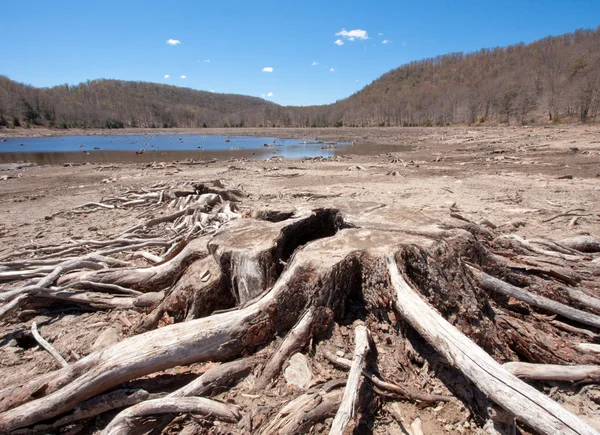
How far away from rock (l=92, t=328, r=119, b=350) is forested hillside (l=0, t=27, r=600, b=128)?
62.3 metres

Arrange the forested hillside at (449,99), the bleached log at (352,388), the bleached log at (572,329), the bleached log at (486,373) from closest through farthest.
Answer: the bleached log at (486,373)
the bleached log at (352,388)
the bleached log at (572,329)
the forested hillside at (449,99)

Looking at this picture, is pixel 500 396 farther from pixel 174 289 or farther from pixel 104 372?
pixel 174 289

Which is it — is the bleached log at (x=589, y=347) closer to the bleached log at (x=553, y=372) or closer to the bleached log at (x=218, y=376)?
the bleached log at (x=553, y=372)

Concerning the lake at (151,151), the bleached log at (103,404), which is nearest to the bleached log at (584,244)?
the bleached log at (103,404)

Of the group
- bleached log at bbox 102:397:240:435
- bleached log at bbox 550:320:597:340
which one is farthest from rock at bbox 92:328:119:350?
bleached log at bbox 550:320:597:340

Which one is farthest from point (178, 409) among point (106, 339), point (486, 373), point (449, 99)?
point (449, 99)

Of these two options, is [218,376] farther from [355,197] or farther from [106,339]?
[355,197]

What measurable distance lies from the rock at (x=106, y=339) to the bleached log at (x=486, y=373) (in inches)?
120

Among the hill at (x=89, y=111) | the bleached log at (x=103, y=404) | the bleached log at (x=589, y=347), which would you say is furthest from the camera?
the hill at (x=89, y=111)

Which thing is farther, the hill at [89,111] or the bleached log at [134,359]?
the hill at [89,111]

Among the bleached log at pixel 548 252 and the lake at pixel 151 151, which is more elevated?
the lake at pixel 151 151

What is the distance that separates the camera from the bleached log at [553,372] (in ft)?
7.86

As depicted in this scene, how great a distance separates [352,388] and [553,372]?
161cm

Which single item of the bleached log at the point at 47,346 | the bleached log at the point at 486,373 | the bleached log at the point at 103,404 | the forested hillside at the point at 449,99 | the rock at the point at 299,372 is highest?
the forested hillside at the point at 449,99
